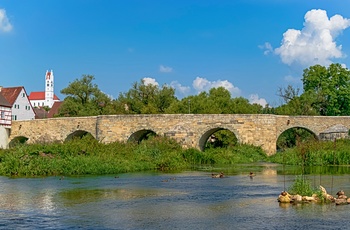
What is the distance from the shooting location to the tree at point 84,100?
65000mm

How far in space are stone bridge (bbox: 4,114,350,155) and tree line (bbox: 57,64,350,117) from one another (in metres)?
13.9

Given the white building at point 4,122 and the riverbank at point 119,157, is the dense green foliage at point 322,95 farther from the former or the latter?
the white building at point 4,122

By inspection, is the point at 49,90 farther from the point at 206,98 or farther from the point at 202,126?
the point at 202,126

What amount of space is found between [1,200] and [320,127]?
35.1 metres

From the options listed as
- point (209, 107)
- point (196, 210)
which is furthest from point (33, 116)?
point (196, 210)

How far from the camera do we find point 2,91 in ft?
216

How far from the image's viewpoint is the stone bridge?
45500 mm

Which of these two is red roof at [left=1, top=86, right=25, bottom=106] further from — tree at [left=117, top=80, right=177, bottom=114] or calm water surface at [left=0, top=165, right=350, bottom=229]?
calm water surface at [left=0, top=165, right=350, bottom=229]

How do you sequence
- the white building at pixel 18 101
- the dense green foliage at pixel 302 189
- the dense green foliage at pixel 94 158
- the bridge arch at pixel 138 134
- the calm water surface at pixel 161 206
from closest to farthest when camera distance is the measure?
1. the calm water surface at pixel 161 206
2. the dense green foliage at pixel 302 189
3. the dense green foliage at pixel 94 158
4. the bridge arch at pixel 138 134
5. the white building at pixel 18 101

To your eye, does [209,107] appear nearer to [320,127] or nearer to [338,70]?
[320,127]

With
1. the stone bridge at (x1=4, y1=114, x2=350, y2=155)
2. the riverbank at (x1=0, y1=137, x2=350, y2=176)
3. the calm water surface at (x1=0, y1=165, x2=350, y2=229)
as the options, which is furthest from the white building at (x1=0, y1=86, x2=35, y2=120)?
the calm water surface at (x1=0, y1=165, x2=350, y2=229)

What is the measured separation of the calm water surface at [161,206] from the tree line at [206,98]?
39367 millimetres

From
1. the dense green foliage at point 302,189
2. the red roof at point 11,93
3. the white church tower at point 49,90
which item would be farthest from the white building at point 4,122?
the white church tower at point 49,90

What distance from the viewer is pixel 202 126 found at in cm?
4562
